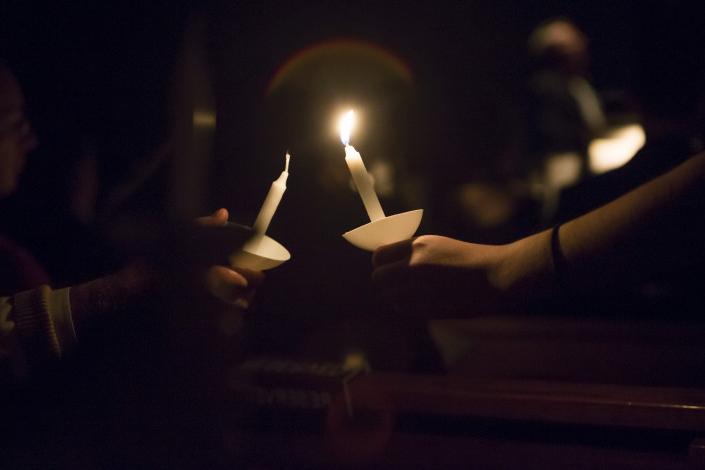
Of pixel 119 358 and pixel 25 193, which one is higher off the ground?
pixel 25 193

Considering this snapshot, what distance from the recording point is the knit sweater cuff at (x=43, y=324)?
3.39ft

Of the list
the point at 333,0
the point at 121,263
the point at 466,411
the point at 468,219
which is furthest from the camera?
the point at 468,219

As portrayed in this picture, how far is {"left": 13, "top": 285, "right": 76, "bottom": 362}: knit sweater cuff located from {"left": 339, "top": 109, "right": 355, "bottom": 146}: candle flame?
643 mm

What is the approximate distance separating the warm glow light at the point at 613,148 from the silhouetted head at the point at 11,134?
2026 millimetres

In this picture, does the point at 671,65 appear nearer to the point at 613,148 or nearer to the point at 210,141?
the point at 210,141

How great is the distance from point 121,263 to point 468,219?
2.77 metres

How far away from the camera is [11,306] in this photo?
106 centimetres

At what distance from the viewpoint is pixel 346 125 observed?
102cm

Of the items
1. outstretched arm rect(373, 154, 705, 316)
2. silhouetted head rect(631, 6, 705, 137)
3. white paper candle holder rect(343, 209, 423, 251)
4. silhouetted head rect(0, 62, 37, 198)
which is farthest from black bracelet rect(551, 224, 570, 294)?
silhouetted head rect(0, 62, 37, 198)

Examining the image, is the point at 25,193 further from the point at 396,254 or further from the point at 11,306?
the point at 396,254

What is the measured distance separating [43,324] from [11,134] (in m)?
0.61

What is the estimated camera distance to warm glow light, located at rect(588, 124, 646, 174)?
7.27ft

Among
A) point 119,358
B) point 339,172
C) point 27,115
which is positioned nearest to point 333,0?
point 339,172

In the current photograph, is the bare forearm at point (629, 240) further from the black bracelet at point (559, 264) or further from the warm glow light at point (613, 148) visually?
the warm glow light at point (613, 148)
